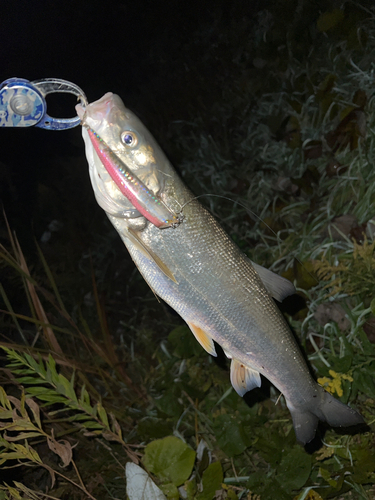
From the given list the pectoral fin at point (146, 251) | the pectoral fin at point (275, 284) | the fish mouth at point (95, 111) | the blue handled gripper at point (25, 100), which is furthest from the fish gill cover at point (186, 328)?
the blue handled gripper at point (25, 100)

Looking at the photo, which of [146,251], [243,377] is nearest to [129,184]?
[146,251]

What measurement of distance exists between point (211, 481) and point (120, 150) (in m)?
1.75

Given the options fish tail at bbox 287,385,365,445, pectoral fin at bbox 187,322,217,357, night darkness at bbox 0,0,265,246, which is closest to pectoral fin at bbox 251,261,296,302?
pectoral fin at bbox 187,322,217,357

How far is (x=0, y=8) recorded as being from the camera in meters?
2.79

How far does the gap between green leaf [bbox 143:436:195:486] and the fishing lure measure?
1416mm

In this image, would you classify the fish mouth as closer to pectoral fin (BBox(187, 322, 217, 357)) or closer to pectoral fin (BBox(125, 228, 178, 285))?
pectoral fin (BBox(125, 228, 178, 285))

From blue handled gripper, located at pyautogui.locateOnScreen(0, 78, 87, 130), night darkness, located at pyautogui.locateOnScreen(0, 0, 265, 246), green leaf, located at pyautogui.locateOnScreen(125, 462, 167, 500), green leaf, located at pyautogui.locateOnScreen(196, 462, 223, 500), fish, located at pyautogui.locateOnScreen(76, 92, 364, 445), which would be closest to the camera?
blue handled gripper, located at pyautogui.locateOnScreen(0, 78, 87, 130)

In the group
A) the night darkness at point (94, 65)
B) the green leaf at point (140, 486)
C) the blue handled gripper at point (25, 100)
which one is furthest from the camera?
the night darkness at point (94, 65)

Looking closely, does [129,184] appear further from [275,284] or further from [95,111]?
[275,284]

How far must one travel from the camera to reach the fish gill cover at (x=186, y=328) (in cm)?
186

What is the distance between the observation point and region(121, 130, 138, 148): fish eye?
3.75ft

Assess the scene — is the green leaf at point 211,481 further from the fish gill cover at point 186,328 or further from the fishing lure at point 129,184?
the fishing lure at point 129,184

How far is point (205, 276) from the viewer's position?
125cm

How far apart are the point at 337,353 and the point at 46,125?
79.0 inches
